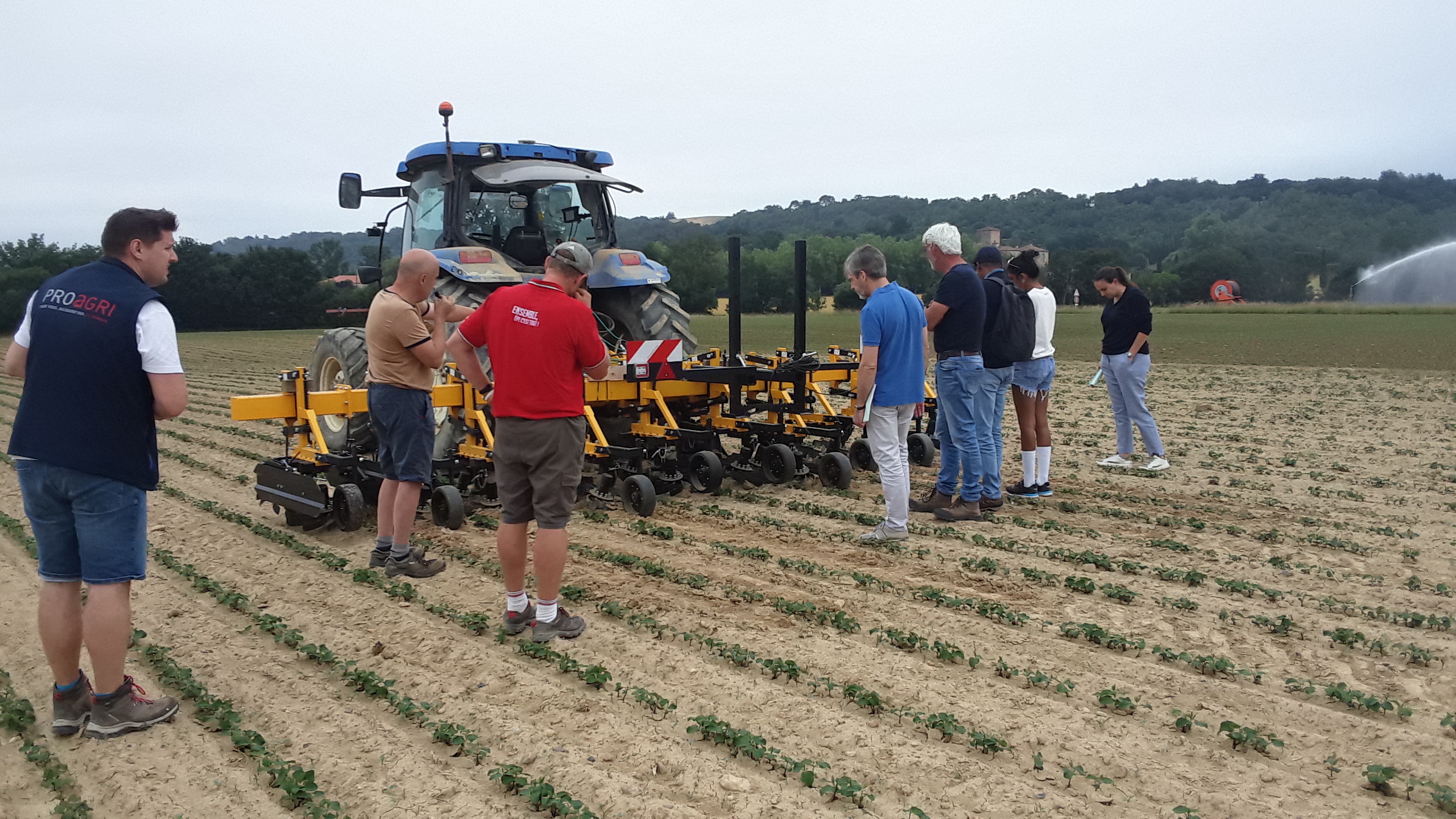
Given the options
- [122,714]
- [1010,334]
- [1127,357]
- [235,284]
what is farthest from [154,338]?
[235,284]

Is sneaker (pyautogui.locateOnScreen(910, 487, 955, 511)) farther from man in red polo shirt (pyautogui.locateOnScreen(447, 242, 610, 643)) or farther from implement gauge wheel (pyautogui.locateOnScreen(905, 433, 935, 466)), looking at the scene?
man in red polo shirt (pyautogui.locateOnScreen(447, 242, 610, 643))

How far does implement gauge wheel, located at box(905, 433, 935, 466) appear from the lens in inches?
321

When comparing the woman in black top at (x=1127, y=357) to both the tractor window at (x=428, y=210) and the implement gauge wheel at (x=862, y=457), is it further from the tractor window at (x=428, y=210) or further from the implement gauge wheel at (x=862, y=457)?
the tractor window at (x=428, y=210)

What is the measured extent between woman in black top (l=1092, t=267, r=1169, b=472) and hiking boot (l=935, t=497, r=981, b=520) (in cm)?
221

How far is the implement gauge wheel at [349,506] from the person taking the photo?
5.88 m

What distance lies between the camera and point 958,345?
20.2ft

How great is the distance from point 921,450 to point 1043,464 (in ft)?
4.44

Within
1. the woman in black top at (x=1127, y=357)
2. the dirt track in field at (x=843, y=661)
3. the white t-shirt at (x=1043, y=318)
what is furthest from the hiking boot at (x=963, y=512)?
the woman in black top at (x=1127, y=357)

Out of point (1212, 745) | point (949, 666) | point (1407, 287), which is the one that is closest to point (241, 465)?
point (949, 666)

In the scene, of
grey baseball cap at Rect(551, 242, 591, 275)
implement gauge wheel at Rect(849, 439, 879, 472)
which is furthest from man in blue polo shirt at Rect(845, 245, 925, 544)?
implement gauge wheel at Rect(849, 439, 879, 472)

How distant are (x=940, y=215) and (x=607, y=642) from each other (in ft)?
302

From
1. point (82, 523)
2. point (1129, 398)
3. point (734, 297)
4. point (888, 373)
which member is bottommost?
point (82, 523)

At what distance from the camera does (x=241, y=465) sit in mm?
8539

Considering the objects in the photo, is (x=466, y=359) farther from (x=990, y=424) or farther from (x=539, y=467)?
(x=990, y=424)
